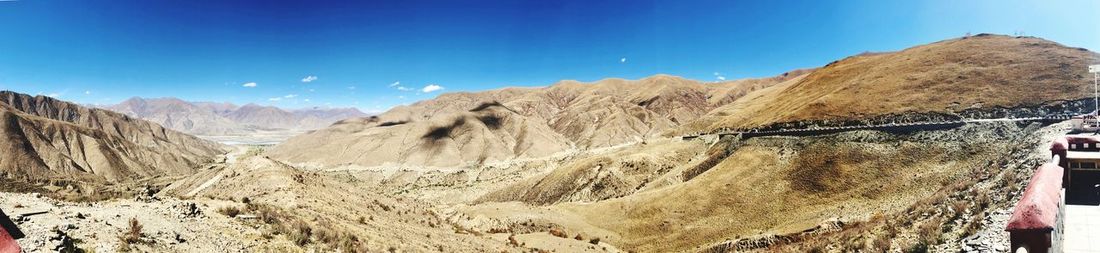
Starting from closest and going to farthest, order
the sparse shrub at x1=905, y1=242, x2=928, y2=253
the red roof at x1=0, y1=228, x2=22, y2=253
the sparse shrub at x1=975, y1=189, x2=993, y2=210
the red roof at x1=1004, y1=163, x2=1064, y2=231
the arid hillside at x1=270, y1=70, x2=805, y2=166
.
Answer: the red roof at x1=0, y1=228, x2=22, y2=253 < the red roof at x1=1004, y1=163, x2=1064, y2=231 < the sparse shrub at x1=905, y1=242, x2=928, y2=253 < the sparse shrub at x1=975, y1=189, x2=993, y2=210 < the arid hillside at x1=270, y1=70, x2=805, y2=166

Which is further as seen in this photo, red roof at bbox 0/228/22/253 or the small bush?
the small bush

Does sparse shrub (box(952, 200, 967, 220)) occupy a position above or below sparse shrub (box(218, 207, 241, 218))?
below

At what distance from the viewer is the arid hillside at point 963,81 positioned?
3841 cm

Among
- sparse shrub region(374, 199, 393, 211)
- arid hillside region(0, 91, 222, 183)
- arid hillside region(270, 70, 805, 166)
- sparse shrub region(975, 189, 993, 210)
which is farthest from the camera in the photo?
arid hillside region(270, 70, 805, 166)

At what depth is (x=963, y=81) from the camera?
147 ft

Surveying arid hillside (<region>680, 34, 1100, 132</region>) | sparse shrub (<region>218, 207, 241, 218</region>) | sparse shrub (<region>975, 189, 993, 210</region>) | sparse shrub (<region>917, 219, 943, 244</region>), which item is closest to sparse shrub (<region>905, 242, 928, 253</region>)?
sparse shrub (<region>917, 219, 943, 244</region>)

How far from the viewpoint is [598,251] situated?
3117 centimetres

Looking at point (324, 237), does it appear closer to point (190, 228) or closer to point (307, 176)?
point (190, 228)

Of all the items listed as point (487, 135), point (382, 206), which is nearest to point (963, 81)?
point (382, 206)

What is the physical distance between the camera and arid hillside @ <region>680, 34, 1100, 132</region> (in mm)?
38406

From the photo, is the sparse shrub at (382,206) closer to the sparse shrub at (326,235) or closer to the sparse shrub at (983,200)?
the sparse shrub at (326,235)

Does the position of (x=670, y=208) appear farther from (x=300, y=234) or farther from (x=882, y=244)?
(x=300, y=234)

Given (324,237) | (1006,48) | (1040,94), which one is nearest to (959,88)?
(1040,94)

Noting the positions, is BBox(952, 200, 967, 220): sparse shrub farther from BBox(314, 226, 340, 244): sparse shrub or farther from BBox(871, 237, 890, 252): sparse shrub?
BBox(314, 226, 340, 244): sparse shrub
